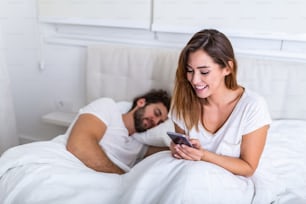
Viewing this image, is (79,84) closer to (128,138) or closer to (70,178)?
(128,138)

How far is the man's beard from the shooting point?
1.86 m

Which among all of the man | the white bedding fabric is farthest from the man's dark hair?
the white bedding fabric

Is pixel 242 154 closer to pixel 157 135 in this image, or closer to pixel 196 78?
Result: pixel 196 78

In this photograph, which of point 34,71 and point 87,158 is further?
point 34,71

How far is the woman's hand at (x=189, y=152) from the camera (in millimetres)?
1264

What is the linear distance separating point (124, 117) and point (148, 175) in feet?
Result: 2.24

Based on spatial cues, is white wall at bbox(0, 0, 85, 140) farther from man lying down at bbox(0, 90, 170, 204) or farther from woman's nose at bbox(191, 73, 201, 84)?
woman's nose at bbox(191, 73, 201, 84)

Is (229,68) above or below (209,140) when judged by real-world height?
above

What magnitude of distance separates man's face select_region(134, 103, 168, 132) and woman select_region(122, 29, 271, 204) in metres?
0.38

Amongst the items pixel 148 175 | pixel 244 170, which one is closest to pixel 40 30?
pixel 148 175

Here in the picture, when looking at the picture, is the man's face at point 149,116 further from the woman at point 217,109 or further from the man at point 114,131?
the woman at point 217,109

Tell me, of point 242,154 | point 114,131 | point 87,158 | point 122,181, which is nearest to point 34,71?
point 114,131

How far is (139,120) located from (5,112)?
0.87m

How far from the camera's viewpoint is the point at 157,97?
1.90 meters
